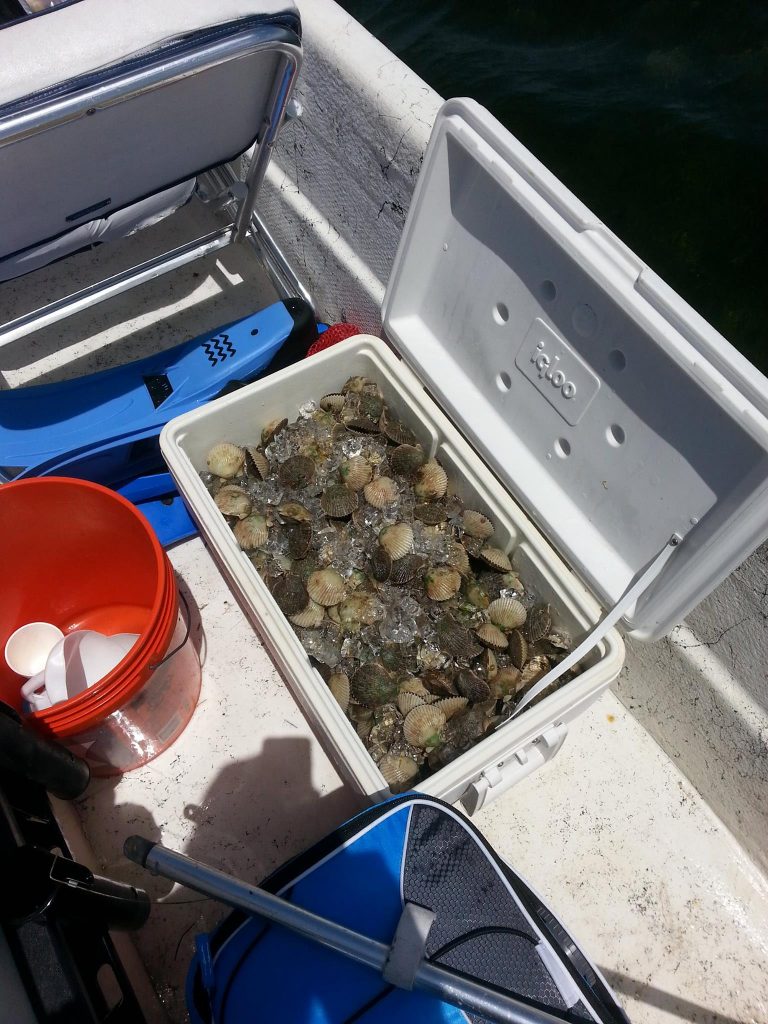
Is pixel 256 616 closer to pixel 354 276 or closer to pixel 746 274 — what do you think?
pixel 354 276

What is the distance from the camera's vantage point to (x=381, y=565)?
4.93 ft

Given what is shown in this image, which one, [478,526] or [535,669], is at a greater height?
[478,526]

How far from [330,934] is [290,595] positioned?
2.41ft

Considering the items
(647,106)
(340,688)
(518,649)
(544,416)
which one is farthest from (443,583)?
(647,106)

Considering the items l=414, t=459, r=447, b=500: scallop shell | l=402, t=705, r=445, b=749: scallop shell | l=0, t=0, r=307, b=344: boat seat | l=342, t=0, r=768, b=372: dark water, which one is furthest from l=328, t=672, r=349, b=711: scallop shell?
l=342, t=0, r=768, b=372: dark water

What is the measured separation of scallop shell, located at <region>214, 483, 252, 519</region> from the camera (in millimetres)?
1522

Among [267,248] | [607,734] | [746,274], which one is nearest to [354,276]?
[267,248]

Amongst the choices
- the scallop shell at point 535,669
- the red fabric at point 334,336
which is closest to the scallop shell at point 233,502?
the red fabric at point 334,336

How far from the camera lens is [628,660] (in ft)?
5.06

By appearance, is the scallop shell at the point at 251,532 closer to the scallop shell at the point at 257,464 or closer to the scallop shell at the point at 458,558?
the scallop shell at the point at 257,464

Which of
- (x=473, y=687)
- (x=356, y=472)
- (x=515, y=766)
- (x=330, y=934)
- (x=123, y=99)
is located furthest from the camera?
(x=356, y=472)

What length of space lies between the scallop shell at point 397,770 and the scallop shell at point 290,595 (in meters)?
0.35

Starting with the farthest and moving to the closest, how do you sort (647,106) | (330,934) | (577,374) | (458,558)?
(647,106) < (458,558) < (577,374) < (330,934)

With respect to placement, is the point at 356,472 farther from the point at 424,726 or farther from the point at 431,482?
the point at 424,726
